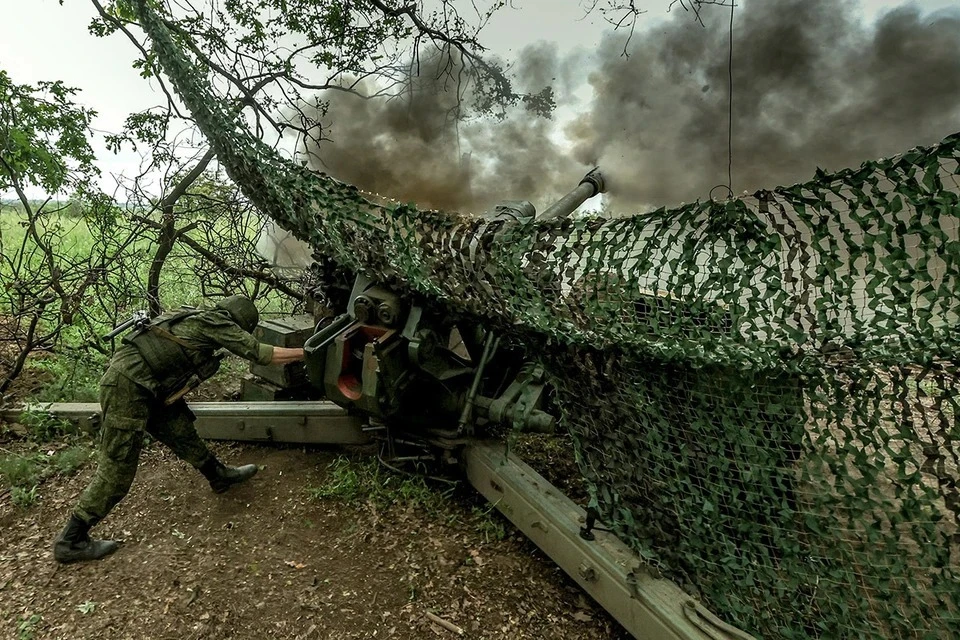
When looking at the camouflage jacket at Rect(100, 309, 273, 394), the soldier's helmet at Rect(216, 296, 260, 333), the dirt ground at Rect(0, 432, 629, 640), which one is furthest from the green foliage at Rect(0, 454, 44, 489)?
the soldier's helmet at Rect(216, 296, 260, 333)

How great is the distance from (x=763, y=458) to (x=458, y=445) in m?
2.14

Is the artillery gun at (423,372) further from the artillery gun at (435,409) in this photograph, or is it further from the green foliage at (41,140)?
the green foliage at (41,140)

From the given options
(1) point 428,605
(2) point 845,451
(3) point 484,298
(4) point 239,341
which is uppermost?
(3) point 484,298

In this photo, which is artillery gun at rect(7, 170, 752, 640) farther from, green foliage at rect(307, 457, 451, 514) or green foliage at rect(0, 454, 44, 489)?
green foliage at rect(0, 454, 44, 489)

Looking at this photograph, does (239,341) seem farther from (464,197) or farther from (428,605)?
(464,197)

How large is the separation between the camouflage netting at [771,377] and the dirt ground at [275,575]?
0.81 metres

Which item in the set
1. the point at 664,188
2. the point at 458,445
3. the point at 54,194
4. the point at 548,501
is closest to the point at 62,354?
the point at 54,194

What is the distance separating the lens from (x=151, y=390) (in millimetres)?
→ 3832

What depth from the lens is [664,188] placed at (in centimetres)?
682

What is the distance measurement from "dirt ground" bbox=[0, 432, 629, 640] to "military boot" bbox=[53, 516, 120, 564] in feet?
0.20

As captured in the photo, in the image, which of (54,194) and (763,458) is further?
(54,194)

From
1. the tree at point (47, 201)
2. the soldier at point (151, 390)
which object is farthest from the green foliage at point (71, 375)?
the soldier at point (151, 390)

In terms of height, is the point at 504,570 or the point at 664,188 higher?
the point at 664,188

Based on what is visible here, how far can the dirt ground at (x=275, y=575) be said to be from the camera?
125 inches
